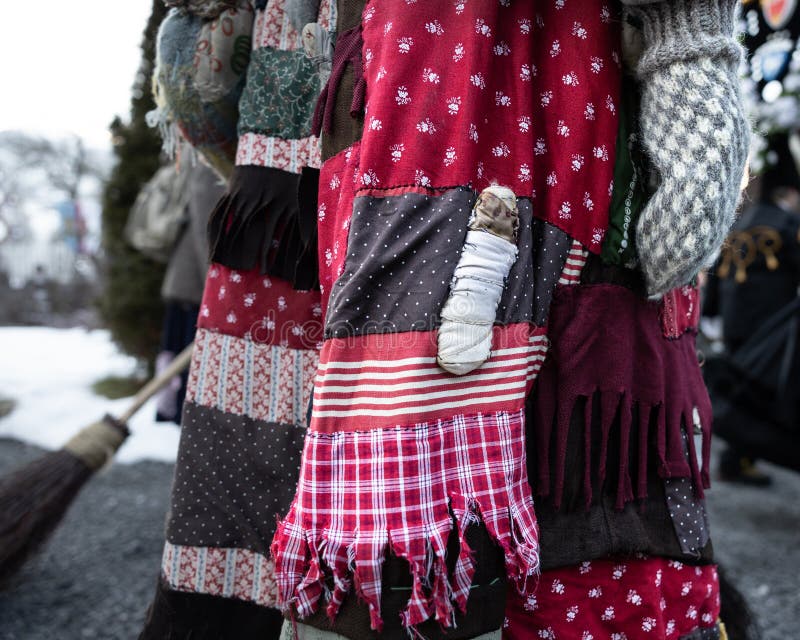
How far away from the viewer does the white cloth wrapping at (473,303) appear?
0.73 meters

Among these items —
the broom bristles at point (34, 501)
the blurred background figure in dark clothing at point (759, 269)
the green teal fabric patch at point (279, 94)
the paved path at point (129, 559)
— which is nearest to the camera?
the green teal fabric patch at point (279, 94)

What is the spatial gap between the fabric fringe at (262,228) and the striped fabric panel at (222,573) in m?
0.51

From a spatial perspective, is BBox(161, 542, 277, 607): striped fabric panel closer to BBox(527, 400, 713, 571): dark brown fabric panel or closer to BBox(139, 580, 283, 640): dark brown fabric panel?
BBox(139, 580, 283, 640): dark brown fabric panel

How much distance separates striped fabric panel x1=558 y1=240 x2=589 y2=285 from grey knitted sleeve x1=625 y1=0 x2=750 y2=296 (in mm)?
90

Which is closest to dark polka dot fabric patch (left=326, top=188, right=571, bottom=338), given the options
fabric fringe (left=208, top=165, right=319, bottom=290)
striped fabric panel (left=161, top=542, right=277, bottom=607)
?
fabric fringe (left=208, top=165, right=319, bottom=290)

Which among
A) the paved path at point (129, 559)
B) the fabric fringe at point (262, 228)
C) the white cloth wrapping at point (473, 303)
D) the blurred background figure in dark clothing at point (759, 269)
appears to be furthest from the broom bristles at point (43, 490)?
the blurred background figure in dark clothing at point (759, 269)

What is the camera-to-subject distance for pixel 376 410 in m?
0.74

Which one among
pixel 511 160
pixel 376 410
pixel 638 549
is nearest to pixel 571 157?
pixel 511 160

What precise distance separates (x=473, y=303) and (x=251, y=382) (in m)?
0.57

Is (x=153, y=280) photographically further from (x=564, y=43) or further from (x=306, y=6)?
(x=564, y=43)

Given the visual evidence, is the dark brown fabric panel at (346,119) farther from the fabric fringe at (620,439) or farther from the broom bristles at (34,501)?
the broom bristles at (34,501)

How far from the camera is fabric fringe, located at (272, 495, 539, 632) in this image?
0.70 meters

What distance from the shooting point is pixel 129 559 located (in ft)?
8.45

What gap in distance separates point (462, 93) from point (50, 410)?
4.79 meters
